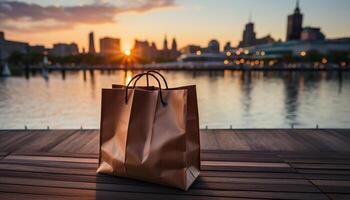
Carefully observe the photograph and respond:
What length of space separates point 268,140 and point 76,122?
32.6 feet

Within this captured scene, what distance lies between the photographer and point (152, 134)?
2408 mm

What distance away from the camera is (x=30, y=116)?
13.9m

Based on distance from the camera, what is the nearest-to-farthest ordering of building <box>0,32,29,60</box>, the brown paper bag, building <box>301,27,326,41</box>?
the brown paper bag → building <box>0,32,29,60</box> → building <box>301,27,326,41</box>

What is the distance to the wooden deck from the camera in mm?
2465

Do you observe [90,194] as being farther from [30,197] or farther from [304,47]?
[304,47]

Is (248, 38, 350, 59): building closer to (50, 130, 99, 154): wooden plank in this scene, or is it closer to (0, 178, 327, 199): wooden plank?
(50, 130, 99, 154): wooden plank

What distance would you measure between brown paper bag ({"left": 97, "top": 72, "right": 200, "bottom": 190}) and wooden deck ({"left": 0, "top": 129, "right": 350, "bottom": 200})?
0.17 meters

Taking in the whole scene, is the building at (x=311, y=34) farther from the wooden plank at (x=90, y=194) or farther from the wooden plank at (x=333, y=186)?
the wooden plank at (x=90, y=194)

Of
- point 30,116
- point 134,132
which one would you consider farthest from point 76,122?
point 134,132

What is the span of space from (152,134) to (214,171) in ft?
3.25

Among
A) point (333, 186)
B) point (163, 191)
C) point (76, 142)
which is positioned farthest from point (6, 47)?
point (333, 186)

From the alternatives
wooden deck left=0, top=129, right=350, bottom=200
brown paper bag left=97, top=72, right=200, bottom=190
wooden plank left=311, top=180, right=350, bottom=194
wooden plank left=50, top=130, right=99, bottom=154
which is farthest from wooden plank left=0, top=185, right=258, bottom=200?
wooden plank left=50, top=130, right=99, bottom=154

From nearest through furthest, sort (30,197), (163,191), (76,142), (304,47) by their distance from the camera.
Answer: (30,197)
(163,191)
(76,142)
(304,47)

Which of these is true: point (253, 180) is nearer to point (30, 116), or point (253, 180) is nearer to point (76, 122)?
point (76, 122)
